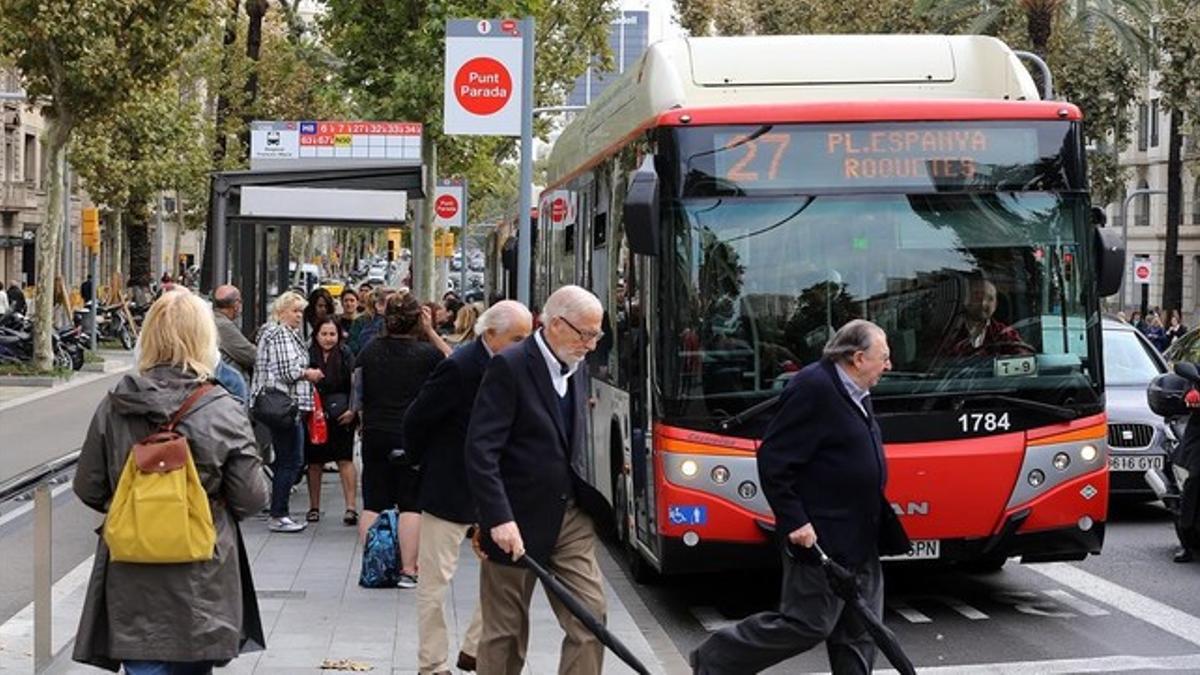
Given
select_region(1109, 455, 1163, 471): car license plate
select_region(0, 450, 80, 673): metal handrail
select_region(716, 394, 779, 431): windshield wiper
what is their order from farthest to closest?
Answer: select_region(1109, 455, 1163, 471): car license plate < select_region(716, 394, 779, 431): windshield wiper < select_region(0, 450, 80, 673): metal handrail

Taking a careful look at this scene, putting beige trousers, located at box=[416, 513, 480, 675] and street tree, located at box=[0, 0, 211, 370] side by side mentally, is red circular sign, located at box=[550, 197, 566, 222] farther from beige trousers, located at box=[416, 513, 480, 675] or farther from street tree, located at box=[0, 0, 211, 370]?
street tree, located at box=[0, 0, 211, 370]

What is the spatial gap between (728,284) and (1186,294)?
66.1 meters

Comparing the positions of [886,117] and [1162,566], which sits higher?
[886,117]

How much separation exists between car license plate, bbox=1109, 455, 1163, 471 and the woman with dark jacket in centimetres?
587

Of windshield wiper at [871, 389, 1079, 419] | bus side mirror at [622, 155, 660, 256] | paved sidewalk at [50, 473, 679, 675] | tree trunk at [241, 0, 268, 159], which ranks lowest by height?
paved sidewalk at [50, 473, 679, 675]

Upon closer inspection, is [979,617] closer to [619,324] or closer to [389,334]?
[619,324]

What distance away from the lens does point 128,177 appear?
4544cm

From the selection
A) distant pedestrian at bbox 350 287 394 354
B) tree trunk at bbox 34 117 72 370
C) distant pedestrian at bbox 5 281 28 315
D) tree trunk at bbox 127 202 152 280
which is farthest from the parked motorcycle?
distant pedestrian at bbox 350 287 394 354

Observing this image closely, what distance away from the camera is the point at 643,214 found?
10.3 meters

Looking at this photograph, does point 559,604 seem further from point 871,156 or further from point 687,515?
point 871,156

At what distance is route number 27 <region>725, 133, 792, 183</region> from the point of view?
1070cm

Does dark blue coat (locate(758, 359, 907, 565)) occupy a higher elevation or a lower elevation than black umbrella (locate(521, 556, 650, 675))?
higher

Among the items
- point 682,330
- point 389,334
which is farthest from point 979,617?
point 389,334

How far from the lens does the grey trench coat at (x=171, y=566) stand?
19.7 feet
